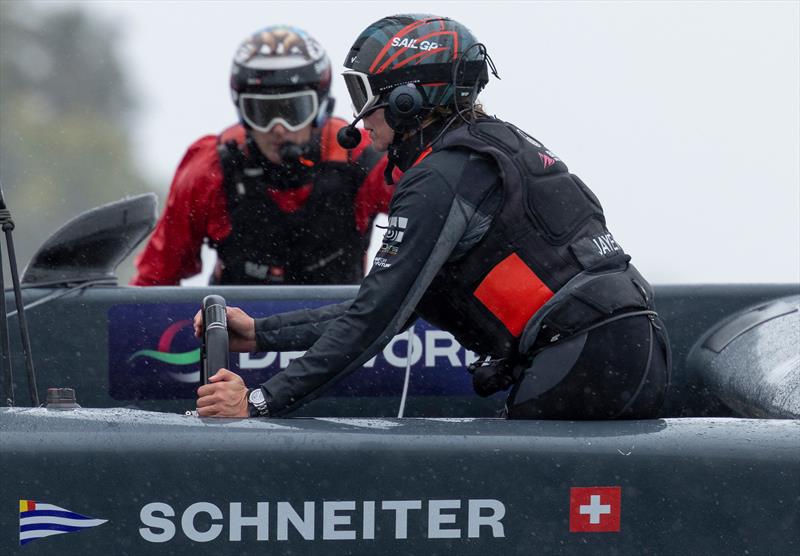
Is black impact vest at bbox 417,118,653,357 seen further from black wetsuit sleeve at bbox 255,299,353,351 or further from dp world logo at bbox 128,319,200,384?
dp world logo at bbox 128,319,200,384

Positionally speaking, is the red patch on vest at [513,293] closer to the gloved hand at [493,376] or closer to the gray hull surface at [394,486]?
the gloved hand at [493,376]

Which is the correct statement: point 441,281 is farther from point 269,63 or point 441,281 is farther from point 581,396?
point 269,63

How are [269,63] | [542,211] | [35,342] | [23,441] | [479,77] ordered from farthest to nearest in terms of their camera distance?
[269,63] → [35,342] → [479,77] → [542,211] → [23,441]

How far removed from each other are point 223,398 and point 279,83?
2622 mm

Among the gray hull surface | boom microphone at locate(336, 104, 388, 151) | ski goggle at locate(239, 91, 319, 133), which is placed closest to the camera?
the gray hull surface

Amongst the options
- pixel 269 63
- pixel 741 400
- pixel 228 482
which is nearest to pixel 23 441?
pixel 228 482

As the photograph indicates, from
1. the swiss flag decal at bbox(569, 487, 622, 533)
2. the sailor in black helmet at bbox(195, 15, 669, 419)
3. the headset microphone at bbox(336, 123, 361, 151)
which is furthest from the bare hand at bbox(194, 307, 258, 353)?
the swiss flag decal at bbox(569, 487, 622, 533)

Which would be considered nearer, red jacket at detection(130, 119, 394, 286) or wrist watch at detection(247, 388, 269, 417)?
wrist watch at detection(247, 388, 269, 417)

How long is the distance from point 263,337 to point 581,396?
0.88 m

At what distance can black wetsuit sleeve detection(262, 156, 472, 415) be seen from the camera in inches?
109

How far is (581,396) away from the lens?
116 inches

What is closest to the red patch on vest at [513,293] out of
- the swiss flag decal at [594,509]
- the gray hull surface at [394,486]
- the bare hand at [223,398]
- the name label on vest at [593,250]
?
the name label on vest at [593,250]

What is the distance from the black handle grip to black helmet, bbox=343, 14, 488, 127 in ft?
1.99

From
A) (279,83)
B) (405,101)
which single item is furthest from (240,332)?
(279,83)
